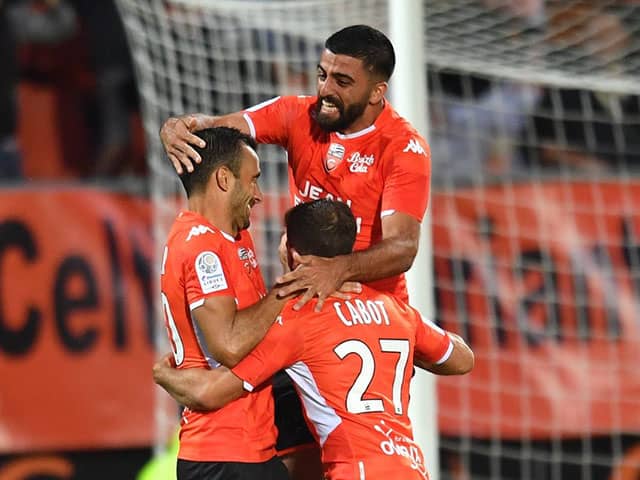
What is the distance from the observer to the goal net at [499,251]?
7312 millimetres

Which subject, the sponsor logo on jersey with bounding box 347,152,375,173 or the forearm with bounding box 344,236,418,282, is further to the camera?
the sponsor logo on jersey with bounding box 347,152,375,173

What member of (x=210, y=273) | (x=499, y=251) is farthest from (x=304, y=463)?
(x=499, y=251)

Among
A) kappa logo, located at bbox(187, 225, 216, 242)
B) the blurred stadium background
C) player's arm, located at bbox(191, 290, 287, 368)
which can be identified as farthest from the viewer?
the blurred stadium background

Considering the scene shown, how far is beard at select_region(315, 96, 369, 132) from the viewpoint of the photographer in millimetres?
4359

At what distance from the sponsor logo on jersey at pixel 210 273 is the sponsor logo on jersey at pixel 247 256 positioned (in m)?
0.14

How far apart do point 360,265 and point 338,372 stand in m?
0.35

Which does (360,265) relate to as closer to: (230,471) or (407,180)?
(407,180)

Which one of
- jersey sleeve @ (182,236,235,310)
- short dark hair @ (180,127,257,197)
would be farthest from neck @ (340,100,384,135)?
jersey sleeve @ (182,236,235,310)

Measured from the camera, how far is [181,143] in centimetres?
402

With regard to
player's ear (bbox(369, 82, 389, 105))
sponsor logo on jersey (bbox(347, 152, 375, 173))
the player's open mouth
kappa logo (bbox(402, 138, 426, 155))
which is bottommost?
sponsor logo on jersey (bbox(347, 152, 375, 173))

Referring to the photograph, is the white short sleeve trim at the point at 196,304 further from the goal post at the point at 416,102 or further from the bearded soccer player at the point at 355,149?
the goal post at the point at 416,102

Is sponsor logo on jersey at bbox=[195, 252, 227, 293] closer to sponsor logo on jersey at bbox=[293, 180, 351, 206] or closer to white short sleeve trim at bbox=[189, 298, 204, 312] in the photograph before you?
white short sleeve trim at bbox=[189, 298, 204, 312]

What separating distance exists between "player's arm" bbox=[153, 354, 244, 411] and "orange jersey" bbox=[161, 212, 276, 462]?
0.04 meters

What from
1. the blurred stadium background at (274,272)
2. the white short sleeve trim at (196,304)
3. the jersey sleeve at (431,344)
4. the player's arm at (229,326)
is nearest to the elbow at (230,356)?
the player's arm at (229,326)
